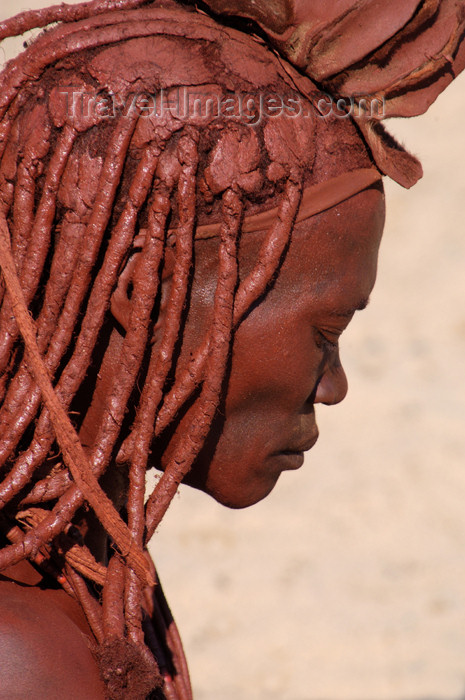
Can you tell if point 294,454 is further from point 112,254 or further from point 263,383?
point 112,254

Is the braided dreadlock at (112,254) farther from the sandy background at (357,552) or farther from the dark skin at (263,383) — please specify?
the sandy background at (357,552)

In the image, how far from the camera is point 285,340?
6.84 feet

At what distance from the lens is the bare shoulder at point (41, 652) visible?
1.74m

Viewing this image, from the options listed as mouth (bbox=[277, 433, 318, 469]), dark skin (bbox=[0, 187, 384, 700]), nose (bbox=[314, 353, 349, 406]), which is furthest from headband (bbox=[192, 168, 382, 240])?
mouth (bbox=[277, 433, 318, 469])

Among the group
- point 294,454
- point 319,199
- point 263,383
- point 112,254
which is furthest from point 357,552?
point 112,254

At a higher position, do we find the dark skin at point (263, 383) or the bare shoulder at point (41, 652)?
the dark skin at point (263, 383)

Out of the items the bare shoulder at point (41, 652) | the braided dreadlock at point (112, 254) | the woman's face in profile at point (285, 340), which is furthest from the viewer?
the woman's face in profile at point (285, 340)

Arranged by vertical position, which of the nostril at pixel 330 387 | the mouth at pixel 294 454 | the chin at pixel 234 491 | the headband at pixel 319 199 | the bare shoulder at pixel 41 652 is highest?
the headband at pixel 319 199

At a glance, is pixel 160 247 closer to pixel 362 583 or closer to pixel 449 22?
pixel 449 22

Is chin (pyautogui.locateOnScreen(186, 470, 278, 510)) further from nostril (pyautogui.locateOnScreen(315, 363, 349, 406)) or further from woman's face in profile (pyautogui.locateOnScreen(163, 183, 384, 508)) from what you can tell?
nostril (pyautogui.locateOnScreen(315, 363, 349, 406))

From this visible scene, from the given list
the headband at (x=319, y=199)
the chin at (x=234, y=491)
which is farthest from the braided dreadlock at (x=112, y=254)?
Answer: the chin at (x=234, y=491)

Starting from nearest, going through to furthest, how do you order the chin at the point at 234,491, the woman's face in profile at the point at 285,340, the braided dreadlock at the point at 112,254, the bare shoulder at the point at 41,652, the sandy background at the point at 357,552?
the bare shoulder at the point at 41,652, the braided dreadlock at the point at 112,254, the woman's face in profile at the point at 285,340, the chin at the point at 234,491, the sandy background at the point at 357,552

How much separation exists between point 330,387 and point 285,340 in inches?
12.4

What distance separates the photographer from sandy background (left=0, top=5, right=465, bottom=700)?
5352mm
